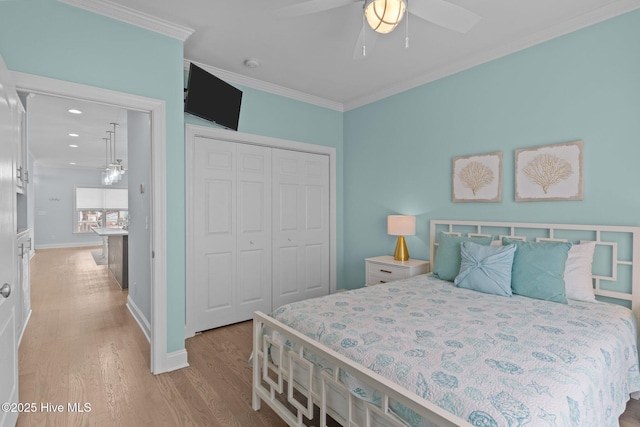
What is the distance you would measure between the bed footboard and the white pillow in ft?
6.01

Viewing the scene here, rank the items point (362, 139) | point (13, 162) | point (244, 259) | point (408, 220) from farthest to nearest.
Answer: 1. point (362, 139)
2. point (244, 259)
3. point (408, 220)
4. point (13, 162)

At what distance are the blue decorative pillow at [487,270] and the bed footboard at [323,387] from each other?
147 centimetres

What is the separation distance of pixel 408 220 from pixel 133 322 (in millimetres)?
3287

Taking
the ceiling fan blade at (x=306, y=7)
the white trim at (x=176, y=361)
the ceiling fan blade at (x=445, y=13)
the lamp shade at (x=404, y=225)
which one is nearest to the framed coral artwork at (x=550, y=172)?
the lamp shade at (x=404, y=225)

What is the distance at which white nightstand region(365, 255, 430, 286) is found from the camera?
3.32 metres

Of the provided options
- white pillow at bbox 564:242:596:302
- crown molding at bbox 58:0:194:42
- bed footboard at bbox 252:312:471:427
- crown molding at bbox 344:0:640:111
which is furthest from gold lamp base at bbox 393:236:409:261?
crown molding at bbox 58:0:194:42

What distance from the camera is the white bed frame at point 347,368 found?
1.26 meters

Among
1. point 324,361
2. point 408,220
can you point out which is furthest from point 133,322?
point 408,220

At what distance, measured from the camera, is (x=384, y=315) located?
1972 mm

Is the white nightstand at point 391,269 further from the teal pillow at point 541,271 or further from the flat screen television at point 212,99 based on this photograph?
the flat screen television at point 212,99

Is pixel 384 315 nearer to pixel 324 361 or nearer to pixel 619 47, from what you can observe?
pixel 324 361

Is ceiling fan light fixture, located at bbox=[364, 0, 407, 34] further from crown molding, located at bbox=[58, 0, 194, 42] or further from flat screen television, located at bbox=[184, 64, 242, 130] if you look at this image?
flat screen television, located at bbox=[184, 64, 242, 130]

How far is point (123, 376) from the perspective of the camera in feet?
8.30

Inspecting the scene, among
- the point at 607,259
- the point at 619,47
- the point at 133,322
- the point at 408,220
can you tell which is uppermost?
the point at 619,47
